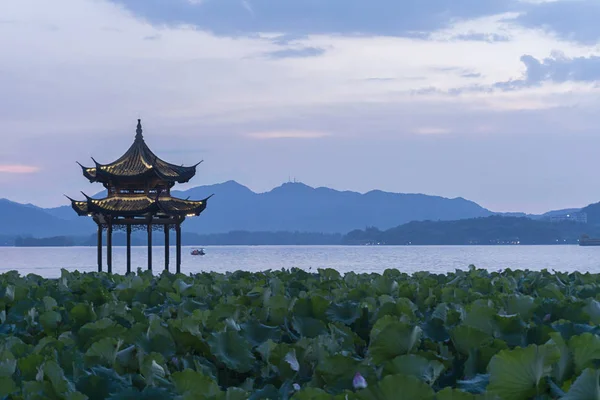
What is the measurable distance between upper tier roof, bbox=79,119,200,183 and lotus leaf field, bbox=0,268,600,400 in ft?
86.4

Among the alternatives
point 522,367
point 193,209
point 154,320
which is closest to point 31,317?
point 154,320

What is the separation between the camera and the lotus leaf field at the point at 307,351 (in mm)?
2906

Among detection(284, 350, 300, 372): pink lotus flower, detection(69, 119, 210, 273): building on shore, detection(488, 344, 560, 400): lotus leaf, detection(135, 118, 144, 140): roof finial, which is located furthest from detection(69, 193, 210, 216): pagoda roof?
detection(488, 344, 560, 400): lotus leaf

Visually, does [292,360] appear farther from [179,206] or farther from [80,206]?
[80,206]

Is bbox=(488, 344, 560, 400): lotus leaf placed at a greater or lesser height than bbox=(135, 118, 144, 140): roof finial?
lesser

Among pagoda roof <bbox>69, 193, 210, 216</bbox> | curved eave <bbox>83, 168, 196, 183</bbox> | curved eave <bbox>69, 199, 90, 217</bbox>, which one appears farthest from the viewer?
curved eave <bbox>69, 199, 90, 217</bbox>

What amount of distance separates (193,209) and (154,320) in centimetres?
2967

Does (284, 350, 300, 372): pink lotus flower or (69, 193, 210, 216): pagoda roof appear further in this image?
(69, 193, 210, 216): pagoda roof

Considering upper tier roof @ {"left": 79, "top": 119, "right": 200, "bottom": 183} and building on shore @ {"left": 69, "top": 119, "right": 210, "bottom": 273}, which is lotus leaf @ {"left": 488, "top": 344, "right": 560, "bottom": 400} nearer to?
building on shore @ {"left": 69, "top": 119, "right": 210, "bottom": 273}

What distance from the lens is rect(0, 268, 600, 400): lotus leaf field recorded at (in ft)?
9.53

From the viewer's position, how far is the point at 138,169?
33.4 metres

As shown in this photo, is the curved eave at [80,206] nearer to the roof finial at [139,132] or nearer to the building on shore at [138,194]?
the building on shore at [138,194]

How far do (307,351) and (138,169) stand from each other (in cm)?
3041

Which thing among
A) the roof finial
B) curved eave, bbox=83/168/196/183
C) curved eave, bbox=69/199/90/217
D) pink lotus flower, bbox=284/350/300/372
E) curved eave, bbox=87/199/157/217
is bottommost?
pink lotus flower, bbox=284/350/300/372
